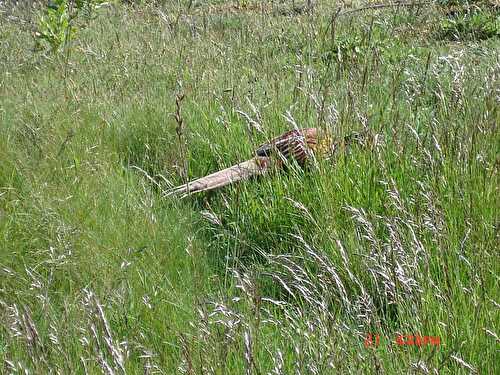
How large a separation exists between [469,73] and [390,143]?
1.03m

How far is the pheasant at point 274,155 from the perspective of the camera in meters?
3.50

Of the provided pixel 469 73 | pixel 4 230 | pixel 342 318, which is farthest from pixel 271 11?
pixel 342 318

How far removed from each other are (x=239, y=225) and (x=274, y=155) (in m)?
0.37

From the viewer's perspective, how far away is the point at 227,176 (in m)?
3.75

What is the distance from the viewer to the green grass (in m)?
2.13

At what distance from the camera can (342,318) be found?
8.26ft
